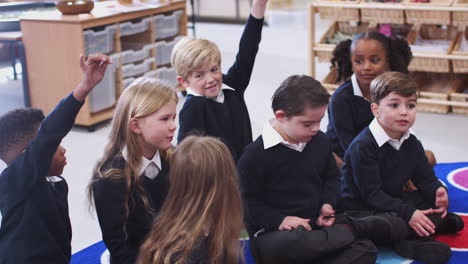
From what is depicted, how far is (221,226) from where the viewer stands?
1.61 meters

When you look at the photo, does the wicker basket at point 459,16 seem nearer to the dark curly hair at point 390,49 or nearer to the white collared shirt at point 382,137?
the dark curly hair at point 390,49

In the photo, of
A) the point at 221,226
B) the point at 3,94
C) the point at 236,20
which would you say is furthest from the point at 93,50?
the point at 236,20

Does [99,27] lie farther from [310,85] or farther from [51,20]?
[310,85]

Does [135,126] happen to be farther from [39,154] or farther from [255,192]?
[255,192]

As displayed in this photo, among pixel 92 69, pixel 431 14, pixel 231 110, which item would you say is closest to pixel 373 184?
pixel 231 110

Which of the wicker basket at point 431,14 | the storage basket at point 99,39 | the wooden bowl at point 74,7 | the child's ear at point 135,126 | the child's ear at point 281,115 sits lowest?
the child's ear at point 281,115

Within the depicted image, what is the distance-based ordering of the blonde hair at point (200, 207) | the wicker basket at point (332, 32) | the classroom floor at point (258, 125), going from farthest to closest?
the wicker basket at point (332, 32) → the classroom floor at point (258, 125) → the blonde hair at point (200, 207)

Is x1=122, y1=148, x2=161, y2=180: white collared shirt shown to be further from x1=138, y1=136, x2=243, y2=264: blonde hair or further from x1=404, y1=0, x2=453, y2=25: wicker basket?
x1=404, y1=0, x2=453, y2=25: wicker basket

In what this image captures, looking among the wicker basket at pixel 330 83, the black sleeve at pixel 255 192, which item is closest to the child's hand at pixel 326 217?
the black sleeve at pixel 255 192

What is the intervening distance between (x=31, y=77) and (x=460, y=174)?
8.64ft

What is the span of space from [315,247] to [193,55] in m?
0.83

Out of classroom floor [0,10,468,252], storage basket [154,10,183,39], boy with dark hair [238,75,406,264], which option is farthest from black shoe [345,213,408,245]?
storage basket [154,10,183,39]

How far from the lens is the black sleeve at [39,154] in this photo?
165cm

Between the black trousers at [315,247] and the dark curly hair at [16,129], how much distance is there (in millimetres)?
835
